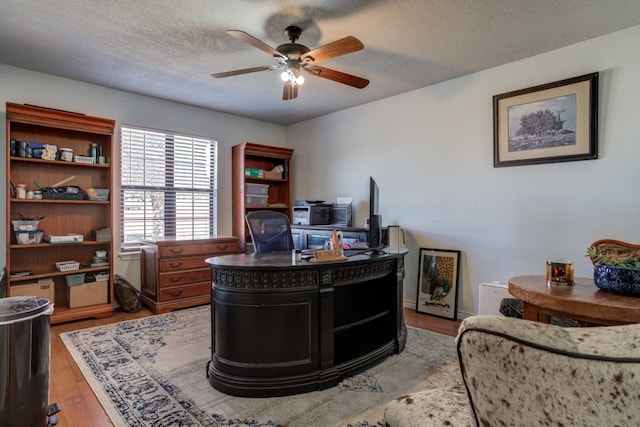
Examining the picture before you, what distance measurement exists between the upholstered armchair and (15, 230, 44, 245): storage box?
14.0ft

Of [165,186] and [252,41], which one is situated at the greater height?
[252,41]

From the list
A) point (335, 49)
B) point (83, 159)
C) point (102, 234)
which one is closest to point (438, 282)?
point (335, 49)

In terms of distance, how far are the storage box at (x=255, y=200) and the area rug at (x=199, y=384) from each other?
7.52 feet

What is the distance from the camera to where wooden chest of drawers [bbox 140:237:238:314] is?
13.1ft

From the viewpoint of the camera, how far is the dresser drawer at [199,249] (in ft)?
13.3

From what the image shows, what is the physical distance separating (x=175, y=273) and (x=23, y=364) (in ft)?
7.84

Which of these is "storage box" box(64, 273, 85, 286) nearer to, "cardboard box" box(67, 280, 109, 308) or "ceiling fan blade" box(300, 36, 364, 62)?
"cardboard box" box(67, 280, 109, 308)

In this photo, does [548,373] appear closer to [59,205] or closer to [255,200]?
[59,205]

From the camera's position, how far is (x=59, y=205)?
3.86 m

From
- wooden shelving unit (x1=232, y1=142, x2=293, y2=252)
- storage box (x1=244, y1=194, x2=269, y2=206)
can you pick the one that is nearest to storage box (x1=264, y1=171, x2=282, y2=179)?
wooden shelving unit (x1=232, y1=142, x2=293, y2=252)

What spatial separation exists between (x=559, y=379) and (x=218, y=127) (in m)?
5.21

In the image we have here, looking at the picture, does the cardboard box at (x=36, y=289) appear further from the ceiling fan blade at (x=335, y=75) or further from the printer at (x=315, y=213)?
the ceiling fan blade at (x=335, y=75)

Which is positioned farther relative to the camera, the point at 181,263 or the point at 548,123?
the point at 181,263

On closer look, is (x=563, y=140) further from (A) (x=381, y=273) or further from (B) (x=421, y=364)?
(B) (x=421, y=364)
